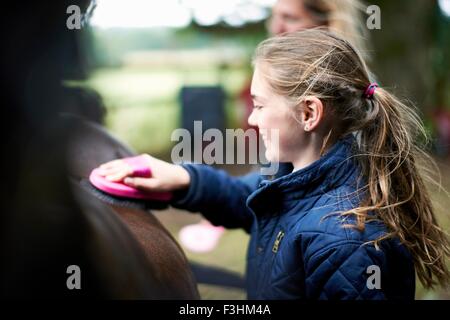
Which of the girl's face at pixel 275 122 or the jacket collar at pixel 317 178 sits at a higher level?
the girl's face at pixel 275 122

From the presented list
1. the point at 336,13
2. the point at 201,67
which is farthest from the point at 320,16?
the point at 201,67

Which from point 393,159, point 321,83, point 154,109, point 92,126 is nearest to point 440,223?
point 393,159

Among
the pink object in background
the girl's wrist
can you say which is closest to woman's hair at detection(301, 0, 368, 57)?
the girl's wrist

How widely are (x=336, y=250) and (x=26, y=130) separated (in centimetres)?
49

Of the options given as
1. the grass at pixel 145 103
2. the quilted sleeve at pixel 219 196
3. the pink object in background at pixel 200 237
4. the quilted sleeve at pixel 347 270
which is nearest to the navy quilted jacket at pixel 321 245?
the quilted sleeve at pixel 347 270

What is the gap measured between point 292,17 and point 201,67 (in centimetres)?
78

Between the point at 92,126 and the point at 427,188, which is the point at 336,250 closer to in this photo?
the point at 427,188

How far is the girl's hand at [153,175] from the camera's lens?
2.80ft

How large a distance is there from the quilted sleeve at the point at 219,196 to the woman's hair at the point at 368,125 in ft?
0.72

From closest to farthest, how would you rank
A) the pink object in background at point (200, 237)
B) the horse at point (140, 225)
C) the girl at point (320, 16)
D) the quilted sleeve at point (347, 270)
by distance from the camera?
the quilted sleeve at point (347, 270) → the horse at point (140, 225) → the girl at point (320, 16) → the pink object in background at point (200, 237)

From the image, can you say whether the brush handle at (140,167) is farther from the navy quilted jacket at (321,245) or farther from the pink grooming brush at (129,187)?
the navy quilted jacket at (321,245)

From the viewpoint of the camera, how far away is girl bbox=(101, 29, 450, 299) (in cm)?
72

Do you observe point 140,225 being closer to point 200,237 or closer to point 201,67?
point 200,237

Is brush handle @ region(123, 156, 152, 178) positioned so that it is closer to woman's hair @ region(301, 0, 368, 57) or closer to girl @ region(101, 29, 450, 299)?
girl @ region(101, 29, 450, 299)
